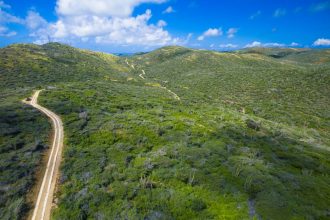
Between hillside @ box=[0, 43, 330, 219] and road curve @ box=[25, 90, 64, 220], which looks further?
hillside @ box=[0, 43, 330, 219]

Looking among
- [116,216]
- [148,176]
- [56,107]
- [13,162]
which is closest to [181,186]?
[148,176]

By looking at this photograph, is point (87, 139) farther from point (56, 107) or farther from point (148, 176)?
point (56, 107)

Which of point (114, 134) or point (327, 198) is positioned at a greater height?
point (114, 134)

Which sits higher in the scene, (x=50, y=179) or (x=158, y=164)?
(x=158, y=164)

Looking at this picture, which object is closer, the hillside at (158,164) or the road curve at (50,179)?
the road curve at (50,179)

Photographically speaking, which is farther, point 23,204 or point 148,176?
point 148,176

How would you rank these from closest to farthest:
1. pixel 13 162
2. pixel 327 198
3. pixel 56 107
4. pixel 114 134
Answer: pixel 327 198, pixel 13 162, pixel 114 134, pixel 56 107

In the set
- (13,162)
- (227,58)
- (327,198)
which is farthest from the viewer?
(227,58)

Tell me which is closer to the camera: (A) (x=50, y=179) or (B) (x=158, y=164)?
(A) (x=50, y=179)

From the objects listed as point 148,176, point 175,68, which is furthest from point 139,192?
point 175,68
